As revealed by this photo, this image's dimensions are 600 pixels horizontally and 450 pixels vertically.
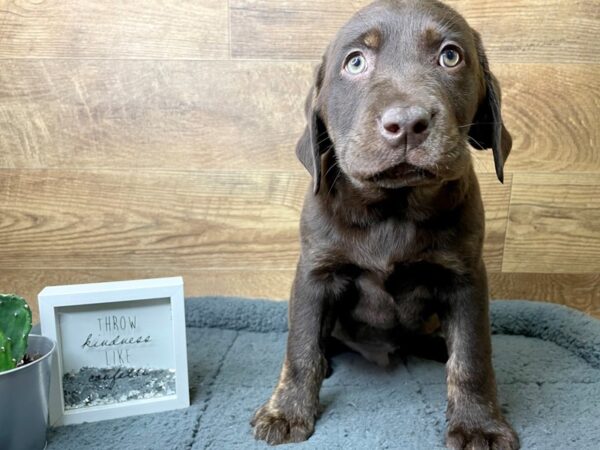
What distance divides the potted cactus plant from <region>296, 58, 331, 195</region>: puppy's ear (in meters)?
0.97

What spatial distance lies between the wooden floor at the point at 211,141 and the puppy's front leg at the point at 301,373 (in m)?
0.97

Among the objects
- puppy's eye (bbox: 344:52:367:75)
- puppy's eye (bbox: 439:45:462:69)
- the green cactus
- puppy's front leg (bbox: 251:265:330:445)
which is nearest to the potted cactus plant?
the green cactus

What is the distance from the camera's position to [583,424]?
1.85 m

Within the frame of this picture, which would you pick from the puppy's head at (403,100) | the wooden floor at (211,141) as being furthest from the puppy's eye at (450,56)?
the wooden floor at (211,141)

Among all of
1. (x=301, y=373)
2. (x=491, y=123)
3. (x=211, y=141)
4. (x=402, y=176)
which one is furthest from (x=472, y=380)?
(x=211, y=141)

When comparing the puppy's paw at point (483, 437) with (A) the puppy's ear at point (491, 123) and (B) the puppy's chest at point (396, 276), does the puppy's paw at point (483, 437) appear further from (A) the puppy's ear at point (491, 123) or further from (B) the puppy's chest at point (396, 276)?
(A) the puppy's ear at point (491, 123)

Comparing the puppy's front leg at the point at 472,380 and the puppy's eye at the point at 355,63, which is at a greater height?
the puppy's eye at the point at 355,63

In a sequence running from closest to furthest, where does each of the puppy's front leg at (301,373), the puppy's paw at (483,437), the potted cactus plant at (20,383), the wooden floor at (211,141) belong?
the potted cactus plant at (20,383) < the puppy's paw at (483,437) < the puppy's front leg at (301,373) < the wooden floor at (211,141)

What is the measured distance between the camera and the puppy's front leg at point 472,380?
1.70 m

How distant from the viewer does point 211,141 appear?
2697 millimetres

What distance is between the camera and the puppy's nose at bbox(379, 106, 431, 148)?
137cm

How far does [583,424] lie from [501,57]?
1665 millimetres

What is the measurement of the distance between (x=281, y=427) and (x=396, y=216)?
759 mm

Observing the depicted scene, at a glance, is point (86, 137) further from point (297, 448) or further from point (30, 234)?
point (297, 448)
